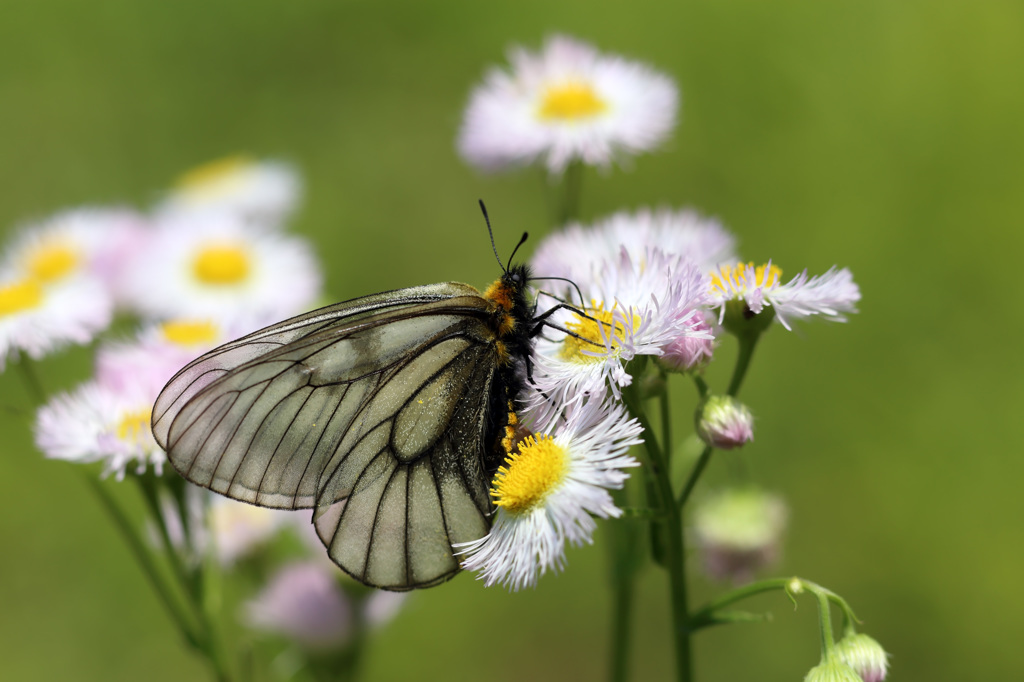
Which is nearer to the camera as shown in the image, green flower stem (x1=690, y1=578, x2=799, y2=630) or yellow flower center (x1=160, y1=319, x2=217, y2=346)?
green flower stem (x1=690, y1=578, x2=799, y2=630)

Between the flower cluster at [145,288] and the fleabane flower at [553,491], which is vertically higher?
the flower cluster at [145,288]

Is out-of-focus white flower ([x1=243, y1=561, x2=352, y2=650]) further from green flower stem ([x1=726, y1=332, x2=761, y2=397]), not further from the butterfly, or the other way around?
green flower stem ([x1=726, y1=332, x2=761, y2=397])

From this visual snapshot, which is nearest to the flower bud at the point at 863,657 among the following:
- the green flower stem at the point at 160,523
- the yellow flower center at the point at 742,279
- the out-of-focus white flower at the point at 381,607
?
the yellow flower center at the point at 742,279

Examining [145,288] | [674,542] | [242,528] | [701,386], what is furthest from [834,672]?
[145,288]

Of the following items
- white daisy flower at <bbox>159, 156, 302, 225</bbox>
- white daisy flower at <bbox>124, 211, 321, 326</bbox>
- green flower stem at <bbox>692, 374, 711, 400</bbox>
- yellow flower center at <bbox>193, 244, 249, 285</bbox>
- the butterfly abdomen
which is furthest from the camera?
white daisy flower at <bbox>159, 156, 302, 225</bbox>

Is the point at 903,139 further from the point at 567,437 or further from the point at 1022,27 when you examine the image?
the point at 567,437

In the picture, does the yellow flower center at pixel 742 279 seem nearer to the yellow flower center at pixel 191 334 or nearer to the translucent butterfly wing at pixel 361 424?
the translucent butterfly wing at pixel 361 424

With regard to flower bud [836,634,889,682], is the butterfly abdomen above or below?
above

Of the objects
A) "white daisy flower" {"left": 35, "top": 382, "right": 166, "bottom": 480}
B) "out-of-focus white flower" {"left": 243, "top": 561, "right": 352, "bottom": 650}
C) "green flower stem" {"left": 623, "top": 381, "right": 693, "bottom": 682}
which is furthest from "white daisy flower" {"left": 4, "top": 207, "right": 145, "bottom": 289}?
"green flower stem" {"left": 623, "top": 381, "right": 693, "bottom": 682}
